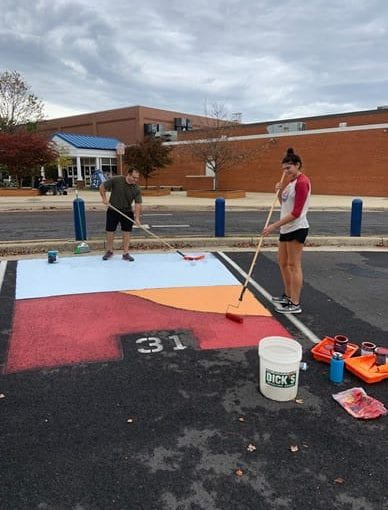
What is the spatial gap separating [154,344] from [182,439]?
1.58 m

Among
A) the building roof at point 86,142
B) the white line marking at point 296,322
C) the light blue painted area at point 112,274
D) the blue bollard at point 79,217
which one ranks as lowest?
the white line marking at point 296,322

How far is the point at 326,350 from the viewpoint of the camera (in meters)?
4.10

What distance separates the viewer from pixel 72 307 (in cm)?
553

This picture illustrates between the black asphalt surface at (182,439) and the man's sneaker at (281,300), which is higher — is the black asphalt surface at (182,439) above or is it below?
below

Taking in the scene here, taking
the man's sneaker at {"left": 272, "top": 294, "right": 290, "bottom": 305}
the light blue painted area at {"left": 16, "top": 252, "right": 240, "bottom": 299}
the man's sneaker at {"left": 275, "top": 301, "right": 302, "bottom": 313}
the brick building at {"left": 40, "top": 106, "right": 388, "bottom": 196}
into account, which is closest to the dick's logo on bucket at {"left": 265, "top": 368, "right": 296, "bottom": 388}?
the man's sneaker at {"left": 275, "top": 301, "right": 302, "bottom": 313}

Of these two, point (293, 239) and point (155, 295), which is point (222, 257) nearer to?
point (155, 295)

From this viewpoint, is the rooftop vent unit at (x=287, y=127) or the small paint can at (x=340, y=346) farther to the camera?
the rooftop vent unit at (x=287, y=127)

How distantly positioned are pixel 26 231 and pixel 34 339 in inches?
325

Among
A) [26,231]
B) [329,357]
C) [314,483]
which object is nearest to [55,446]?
[314,483]

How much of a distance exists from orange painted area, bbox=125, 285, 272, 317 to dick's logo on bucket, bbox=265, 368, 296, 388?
185cm

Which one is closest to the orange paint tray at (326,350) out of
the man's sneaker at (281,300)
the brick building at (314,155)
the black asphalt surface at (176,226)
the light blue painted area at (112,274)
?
the man's sneaker at (281,300)

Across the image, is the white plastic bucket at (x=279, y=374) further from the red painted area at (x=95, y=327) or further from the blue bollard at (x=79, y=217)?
the blue bollard at (x=79, y=217)

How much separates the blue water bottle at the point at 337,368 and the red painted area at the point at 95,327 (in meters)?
0.99

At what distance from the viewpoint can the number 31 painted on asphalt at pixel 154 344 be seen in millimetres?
4273
